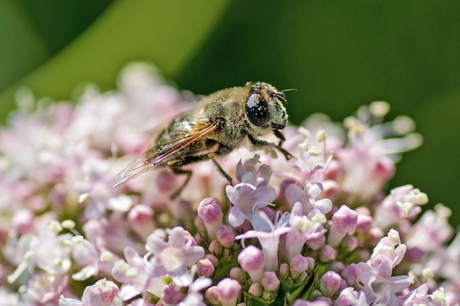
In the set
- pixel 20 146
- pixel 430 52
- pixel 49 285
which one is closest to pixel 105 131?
pixel 20 146

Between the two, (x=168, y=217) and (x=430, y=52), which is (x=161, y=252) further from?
(x=430, y=52)

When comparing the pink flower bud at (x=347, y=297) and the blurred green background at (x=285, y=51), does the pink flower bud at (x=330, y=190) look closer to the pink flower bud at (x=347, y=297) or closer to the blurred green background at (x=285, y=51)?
the pink flower bud at (x=347, y=297)

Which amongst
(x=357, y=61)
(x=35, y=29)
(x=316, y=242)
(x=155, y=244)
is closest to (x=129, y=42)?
(x=35, y=29)

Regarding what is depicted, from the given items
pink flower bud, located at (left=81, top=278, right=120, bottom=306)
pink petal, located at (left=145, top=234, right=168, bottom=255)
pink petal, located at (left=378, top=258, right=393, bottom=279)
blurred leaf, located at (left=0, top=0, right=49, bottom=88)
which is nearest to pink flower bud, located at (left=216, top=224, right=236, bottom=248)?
pink petal, located at (left=145, top=234, right=168, bottom=255)

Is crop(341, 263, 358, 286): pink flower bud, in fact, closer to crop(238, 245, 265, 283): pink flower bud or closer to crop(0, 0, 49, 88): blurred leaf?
crop(238, 245, 265, 283): pink flower bud

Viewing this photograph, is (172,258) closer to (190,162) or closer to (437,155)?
(190,162)

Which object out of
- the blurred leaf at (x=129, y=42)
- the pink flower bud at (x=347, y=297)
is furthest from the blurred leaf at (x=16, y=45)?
the pink flower bud at (x=347, y=297)
